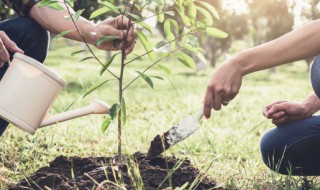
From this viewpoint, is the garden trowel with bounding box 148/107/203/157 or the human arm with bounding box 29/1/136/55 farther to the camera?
the human arm with bounding box 29/1/136/55

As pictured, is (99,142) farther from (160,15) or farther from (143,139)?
(160,15)

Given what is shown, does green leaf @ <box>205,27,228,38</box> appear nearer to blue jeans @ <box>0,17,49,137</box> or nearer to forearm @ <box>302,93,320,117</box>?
forearm @ <box>302,93,320,117</box>

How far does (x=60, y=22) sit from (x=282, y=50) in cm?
117

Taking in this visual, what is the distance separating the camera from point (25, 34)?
265 centimetres

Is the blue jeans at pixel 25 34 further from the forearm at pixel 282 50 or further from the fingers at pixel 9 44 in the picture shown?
the forearm at pixel 282 50

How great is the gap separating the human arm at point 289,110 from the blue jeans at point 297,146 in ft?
0.12

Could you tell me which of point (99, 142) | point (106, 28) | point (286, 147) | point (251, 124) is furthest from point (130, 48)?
point (251, 124)

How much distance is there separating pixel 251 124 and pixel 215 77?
2.89 metres

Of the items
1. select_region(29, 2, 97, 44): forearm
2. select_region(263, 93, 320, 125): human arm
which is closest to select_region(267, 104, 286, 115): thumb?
select_region(263, 93, 320, 125): human arm

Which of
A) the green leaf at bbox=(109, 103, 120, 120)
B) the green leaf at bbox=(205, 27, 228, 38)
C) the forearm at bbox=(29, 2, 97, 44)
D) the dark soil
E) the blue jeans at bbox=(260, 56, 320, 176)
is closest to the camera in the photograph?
the green leaf at bbox=(109, 103, 120, 120)

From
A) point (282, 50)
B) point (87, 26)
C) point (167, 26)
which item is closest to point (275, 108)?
point (282, 50)

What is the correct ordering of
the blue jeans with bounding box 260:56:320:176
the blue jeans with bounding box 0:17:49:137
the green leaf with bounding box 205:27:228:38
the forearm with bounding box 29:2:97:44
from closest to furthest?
1. the green leaf with bounding box 205:27:228:38
2. the forearm with bounding box 29:2:97:44
3. the blue jeans with bounding box 260:56:320:176
4. the blue jeans with bounding box 0:17:49:137

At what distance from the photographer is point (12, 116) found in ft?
6.73

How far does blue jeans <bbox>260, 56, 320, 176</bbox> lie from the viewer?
2502 mm
